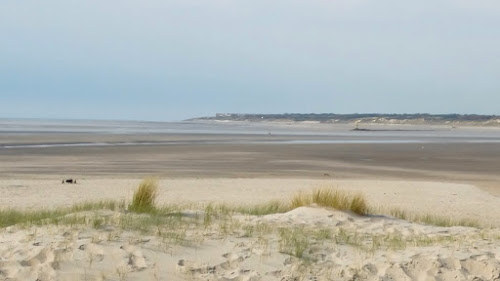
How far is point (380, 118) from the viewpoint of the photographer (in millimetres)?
149250

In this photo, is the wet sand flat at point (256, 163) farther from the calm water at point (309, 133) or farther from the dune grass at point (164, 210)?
the dune grass at point (164, 210)

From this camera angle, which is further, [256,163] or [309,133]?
[309,133]

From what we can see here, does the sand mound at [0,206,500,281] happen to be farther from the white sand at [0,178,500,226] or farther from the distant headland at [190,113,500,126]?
the distant headland at [190,113,500,126]

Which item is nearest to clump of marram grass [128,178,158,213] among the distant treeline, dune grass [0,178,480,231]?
dune grass [0,178,480,231]

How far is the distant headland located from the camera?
13575 centimetres

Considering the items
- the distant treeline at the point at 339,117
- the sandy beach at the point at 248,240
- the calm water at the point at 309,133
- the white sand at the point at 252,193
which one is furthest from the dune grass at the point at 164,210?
the distant treeline at the point at 339,117

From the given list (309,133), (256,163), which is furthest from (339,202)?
(309,133)

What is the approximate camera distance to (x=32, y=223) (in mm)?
8383

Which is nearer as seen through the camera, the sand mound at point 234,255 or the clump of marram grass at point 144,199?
the sand mound at point 234,255

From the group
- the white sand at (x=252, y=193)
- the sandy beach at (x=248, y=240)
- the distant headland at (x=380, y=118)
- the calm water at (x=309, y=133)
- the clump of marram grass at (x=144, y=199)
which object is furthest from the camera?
the distant headland at (x=380, y=118)

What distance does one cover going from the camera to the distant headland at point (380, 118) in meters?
136

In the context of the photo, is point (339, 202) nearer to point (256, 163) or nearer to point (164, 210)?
point (164, 210)

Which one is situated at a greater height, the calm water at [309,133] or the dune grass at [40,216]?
the dune grass at [40,216]

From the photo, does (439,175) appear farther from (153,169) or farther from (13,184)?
(13,184)
